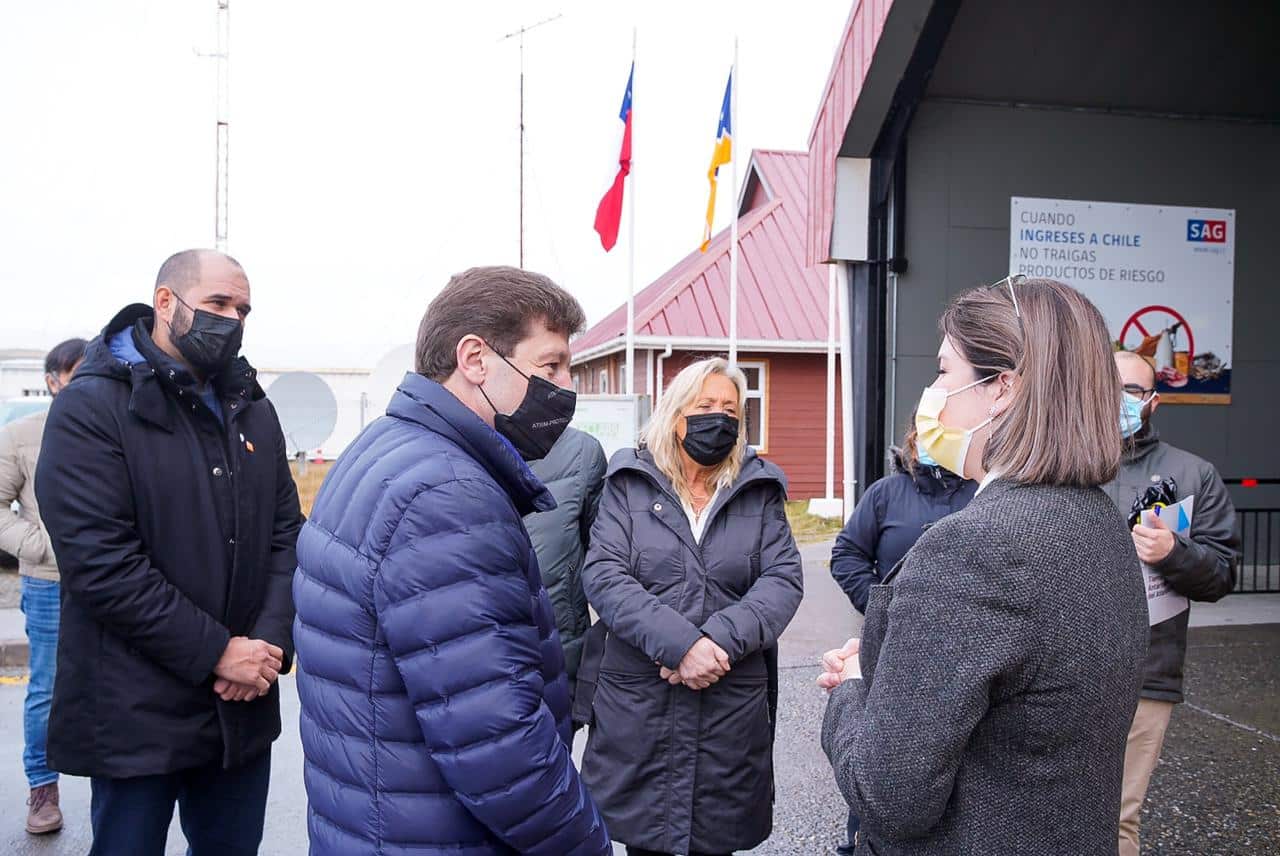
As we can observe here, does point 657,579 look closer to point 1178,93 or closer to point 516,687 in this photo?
point 516,687

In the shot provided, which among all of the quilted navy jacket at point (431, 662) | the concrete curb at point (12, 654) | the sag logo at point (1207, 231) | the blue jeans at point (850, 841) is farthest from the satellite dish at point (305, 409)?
the quilted navy jacket at point (431, 662)

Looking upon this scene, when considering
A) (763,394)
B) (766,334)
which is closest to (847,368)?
(766,334)

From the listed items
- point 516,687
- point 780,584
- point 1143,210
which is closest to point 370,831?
point 516,687

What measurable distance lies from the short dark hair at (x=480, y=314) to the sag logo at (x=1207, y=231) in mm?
8481

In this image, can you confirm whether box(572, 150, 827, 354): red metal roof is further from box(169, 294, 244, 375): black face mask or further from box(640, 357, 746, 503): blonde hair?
box(169, 294, 244, 375): black face mask

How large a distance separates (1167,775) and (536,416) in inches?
168

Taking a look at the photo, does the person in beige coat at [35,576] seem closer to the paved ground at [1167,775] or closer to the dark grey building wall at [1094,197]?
the paved ground at [1167,775]

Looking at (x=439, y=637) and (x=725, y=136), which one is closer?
(x=439, y=637)

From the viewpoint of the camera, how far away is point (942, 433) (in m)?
1.95

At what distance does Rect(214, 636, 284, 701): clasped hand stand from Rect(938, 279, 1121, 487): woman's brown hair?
220 centimetres

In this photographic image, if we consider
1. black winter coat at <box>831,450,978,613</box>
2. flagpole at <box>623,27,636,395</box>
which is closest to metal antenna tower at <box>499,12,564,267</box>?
flagpole at <box>623,27,636,395</box>

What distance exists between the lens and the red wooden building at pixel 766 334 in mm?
17859

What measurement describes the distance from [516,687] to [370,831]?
42 centimetres

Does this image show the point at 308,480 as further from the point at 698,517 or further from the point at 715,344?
the point at 715,344
